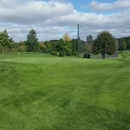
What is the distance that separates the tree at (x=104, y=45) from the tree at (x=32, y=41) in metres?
27.2

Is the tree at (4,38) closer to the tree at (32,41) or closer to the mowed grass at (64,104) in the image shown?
the tree at (32,41)

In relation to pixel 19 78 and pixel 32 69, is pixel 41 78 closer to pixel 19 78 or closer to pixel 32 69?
pixel 19 78

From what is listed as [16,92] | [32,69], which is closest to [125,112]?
[16,92]

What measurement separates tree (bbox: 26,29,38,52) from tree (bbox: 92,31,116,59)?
2722cm

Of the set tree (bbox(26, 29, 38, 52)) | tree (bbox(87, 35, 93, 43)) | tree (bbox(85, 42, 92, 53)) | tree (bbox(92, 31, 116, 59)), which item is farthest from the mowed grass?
tree (bbox(26, 29, 38, 52))

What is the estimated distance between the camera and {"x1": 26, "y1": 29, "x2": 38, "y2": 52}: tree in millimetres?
71688

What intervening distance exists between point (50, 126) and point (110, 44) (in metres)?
48.6

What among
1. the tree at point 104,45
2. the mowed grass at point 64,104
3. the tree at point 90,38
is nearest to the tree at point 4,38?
the tree at point 90,38

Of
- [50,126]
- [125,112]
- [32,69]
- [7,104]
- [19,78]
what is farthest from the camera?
[32,69]

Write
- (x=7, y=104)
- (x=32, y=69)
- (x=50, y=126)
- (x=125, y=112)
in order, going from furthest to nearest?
(x=32, y=69)
(x=7, y=104)
(x=125, y=112)
(x=50, y=126)

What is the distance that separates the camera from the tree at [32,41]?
235 ft

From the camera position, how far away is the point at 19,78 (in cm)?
947

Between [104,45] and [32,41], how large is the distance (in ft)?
99.8

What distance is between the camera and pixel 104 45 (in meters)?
51.6
